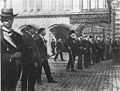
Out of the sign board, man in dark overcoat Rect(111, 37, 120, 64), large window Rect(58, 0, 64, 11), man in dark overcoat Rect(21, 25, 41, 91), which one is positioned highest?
large window Rect(58, 0, 64, 11)

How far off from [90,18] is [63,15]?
2895 millimetres

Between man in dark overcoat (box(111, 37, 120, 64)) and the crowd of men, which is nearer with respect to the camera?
the crowd of men

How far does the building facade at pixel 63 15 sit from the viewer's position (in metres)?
32.3

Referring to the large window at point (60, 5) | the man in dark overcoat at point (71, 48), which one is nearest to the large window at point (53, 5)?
the large window at point (60, 5)

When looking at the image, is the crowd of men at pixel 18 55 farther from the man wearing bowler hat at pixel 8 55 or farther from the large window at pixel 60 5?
the large window at pixel 60 5

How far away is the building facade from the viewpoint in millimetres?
32303

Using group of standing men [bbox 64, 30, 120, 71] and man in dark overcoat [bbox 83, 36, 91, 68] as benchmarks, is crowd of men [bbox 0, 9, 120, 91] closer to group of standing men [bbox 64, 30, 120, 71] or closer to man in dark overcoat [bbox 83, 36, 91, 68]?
group of standing men [bbox 64, 30, 120, 71]

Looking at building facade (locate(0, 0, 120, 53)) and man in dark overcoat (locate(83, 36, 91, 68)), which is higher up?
building facade (locate(0, 0, 120, 53))

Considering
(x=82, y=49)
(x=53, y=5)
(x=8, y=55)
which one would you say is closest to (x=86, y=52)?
(x=82, y=49)

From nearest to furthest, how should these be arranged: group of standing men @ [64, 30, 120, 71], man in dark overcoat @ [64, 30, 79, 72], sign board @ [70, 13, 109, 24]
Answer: man in dark overcoat @ [64, 30, 79, 72] → group of standing men @ [64, 30, 120, 71] → sign board @ [70, 13, 109, 24]

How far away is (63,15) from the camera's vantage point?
3381 centimetres

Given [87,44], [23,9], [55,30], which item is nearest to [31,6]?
[23,9]

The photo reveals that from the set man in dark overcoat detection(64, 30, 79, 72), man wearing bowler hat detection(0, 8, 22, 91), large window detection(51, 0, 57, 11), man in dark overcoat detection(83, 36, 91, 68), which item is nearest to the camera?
man wearing bowler hat detection(0, 8, 22, 91)

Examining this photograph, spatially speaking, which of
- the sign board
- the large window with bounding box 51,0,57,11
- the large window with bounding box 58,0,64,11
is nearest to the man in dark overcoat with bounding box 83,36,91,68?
the sign board
